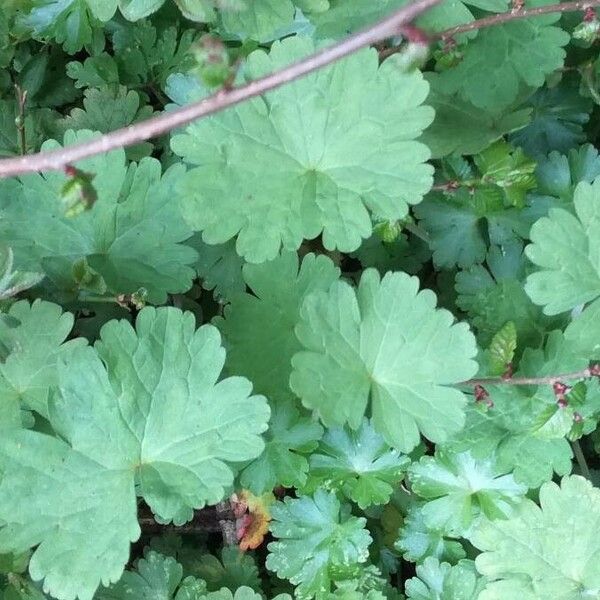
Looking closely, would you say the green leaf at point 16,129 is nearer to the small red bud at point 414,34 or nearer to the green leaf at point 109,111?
the green leaf at point 109,111

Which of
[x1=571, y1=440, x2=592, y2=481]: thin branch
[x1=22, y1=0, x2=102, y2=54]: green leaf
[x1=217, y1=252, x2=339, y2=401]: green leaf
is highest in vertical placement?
[x1=22, y1=0, x2=102, y2=54]: green leaf

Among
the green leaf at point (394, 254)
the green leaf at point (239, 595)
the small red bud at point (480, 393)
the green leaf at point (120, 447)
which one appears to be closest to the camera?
the green leaf at point (120, 447)

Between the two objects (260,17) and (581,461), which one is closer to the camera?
(260,17)

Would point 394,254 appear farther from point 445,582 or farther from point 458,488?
point 445,582

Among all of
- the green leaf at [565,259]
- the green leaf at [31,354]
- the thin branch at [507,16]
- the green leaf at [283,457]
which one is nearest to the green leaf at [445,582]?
the green leaf at [283,457]

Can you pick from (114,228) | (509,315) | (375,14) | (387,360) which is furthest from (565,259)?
(114,228)

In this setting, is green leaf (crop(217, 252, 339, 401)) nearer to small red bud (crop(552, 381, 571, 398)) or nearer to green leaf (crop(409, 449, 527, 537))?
green leaf (crop(409, 449, 527, 537))

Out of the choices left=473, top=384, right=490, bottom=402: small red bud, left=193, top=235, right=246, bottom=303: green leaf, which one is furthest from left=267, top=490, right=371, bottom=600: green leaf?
left=193, top=235, right=246, bottom=303: green leaf
